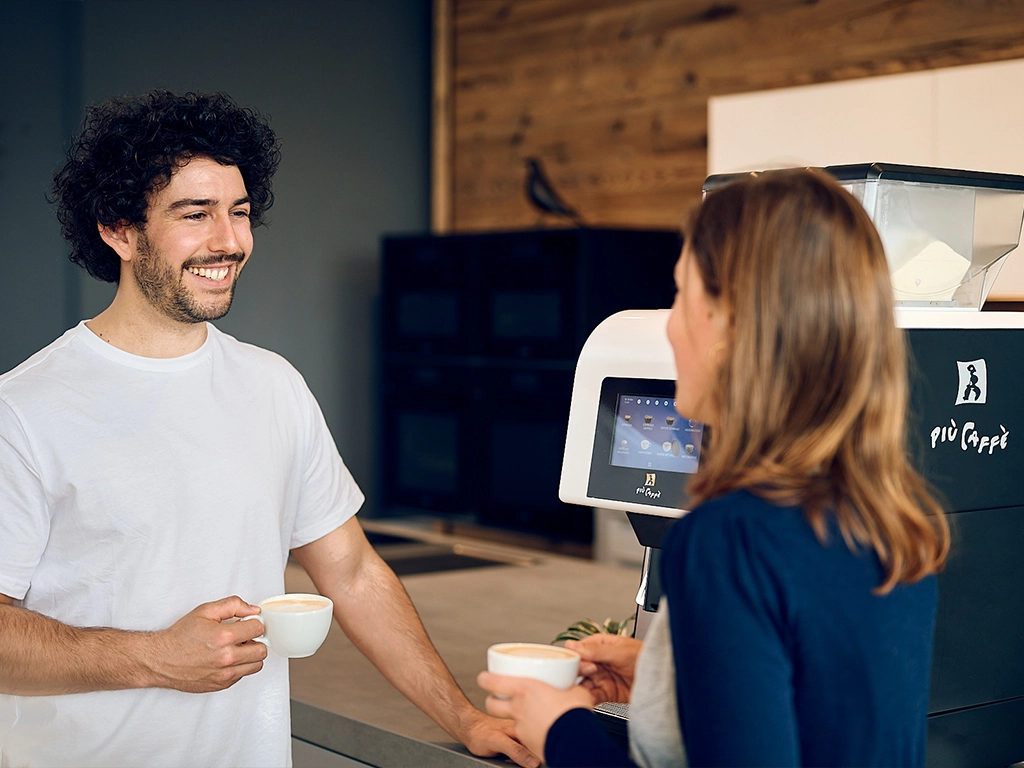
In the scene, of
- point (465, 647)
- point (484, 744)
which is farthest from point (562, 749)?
point (465, 647)

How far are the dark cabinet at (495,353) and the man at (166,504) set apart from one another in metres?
2.22

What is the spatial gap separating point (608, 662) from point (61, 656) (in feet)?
1.90

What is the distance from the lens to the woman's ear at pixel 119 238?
1.51 m

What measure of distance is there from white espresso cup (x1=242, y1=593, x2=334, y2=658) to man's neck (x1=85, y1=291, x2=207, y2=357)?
1.25 ft

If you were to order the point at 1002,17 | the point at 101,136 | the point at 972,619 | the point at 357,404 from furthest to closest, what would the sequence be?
the point at 357,404, the point at 1002,17, the point at 101,136, the point at 972,619

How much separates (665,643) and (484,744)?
48cm

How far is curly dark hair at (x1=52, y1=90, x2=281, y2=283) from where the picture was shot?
4.89ft

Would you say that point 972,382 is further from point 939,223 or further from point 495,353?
point 495,353

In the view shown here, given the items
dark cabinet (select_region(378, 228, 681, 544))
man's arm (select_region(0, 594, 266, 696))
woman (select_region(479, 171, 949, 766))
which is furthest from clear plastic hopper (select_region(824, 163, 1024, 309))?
dark cabinet (select_region(378, 228, 681, 544))

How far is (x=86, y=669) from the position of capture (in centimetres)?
128

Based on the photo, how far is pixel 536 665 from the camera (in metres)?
0.97

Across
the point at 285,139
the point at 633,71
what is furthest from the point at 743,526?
the point at 285,139

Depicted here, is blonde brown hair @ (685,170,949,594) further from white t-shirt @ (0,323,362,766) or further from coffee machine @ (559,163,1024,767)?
white t-shirt @ (0,323,362,766)

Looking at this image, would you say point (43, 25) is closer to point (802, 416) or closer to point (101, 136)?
point (101, 136)
